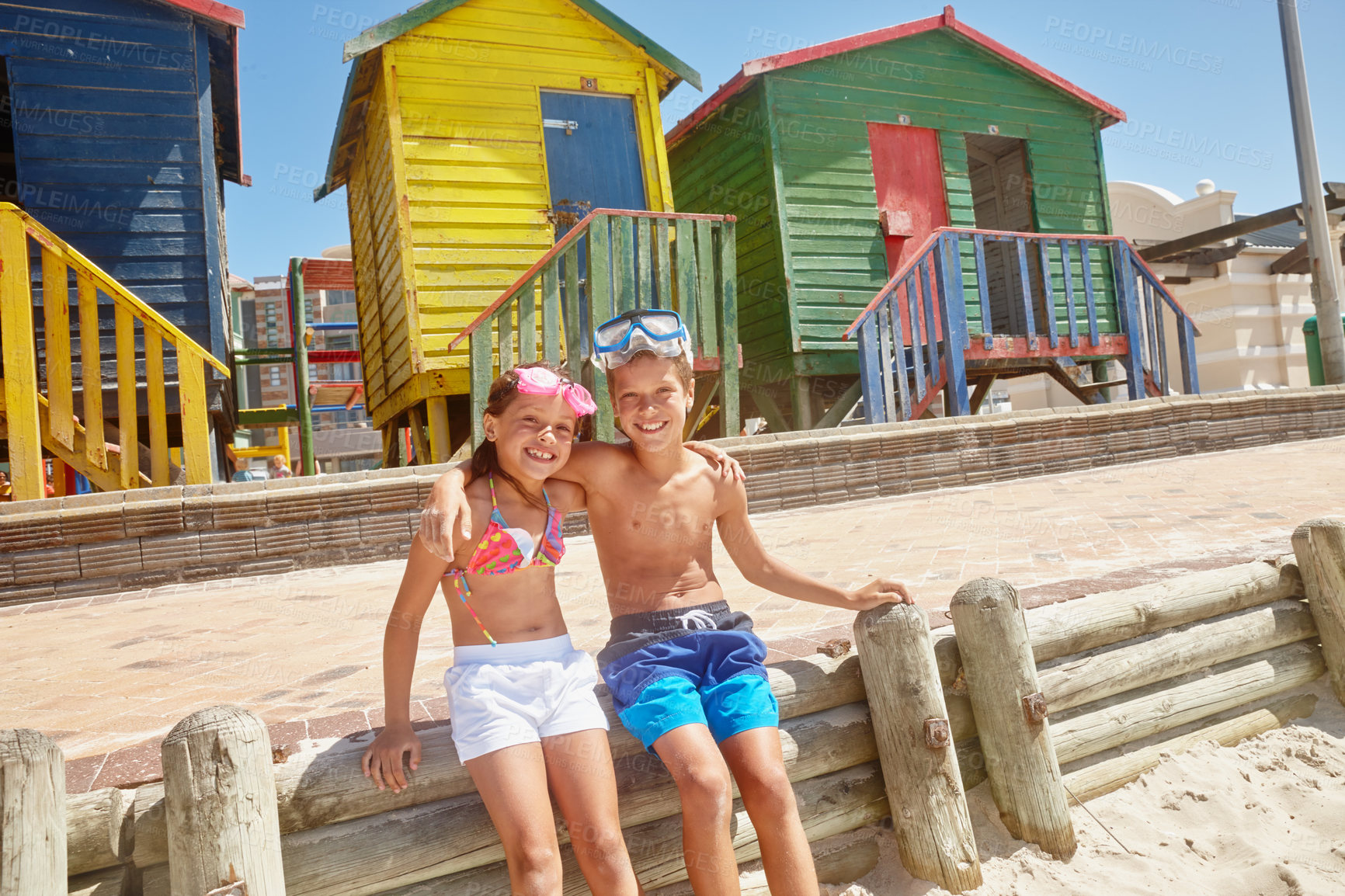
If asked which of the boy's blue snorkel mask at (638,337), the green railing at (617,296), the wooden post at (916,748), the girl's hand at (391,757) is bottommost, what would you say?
the wooden post at (916,748)

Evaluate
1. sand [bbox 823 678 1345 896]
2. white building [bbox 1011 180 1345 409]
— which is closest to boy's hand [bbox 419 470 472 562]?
sand [bbox 823 678 1345 896]

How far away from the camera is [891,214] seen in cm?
1084

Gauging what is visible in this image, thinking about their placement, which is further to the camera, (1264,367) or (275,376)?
(275,376)

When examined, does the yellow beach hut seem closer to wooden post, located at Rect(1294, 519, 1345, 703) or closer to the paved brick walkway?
the paved brick walkway

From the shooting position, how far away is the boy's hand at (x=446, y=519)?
6.19 feet

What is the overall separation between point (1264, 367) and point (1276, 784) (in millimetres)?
19660

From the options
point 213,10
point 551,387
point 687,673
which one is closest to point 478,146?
point 213,10

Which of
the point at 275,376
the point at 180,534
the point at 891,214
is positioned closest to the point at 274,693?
the point at 180,534

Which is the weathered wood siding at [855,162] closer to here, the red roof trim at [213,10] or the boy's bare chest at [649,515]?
the red roof trim at [213,10]

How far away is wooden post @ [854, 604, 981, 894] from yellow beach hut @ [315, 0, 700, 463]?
6430 millimetres

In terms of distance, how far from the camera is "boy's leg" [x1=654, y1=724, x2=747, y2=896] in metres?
1.88

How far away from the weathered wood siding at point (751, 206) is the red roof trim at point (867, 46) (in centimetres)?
19

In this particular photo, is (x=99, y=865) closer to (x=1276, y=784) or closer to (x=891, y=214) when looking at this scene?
(x=1276, y=784)

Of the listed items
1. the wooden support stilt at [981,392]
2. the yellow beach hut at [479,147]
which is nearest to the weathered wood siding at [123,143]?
the yellow beach hut at [479,147]
